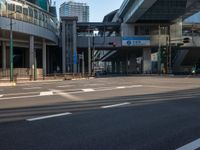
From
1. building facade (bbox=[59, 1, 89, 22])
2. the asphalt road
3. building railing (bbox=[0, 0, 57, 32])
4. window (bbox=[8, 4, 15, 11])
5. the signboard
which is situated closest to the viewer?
the asphalt road

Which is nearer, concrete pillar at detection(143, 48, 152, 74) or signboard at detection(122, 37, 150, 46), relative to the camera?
signboard at detection(122, 37, 150, 46)

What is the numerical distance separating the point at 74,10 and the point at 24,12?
120015 mm

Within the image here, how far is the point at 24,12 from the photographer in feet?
183

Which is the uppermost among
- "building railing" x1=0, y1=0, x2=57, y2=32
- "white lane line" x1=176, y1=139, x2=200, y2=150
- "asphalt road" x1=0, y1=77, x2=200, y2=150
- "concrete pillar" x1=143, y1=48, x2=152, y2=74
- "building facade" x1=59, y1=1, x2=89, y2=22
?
"building facade" x1=59, y1=1, x2=89, y2=22

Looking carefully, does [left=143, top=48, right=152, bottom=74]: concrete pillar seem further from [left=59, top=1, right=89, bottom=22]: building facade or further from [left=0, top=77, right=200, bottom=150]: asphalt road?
[left=59, top=1, right=89, bottom=22]: building facade

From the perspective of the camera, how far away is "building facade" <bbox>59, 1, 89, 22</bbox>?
168 metres

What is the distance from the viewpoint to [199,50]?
86.6 m

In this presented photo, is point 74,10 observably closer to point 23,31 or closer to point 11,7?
point 23,31

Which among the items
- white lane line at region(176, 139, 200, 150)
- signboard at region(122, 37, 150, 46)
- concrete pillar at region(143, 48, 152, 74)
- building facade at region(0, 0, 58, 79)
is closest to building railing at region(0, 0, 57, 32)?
building facade at region(0, 0, 58, 79)

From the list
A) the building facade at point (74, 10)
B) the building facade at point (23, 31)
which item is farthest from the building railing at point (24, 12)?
the building facade at point (74, 10)

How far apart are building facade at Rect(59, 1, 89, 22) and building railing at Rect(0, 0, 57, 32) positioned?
338ft

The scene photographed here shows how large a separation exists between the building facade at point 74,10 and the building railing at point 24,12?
338 ft

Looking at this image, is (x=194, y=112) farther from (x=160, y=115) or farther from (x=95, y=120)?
(x=95, y=120)

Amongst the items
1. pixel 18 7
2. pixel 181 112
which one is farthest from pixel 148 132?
pixel 18 7
